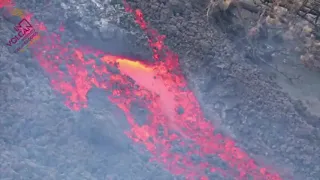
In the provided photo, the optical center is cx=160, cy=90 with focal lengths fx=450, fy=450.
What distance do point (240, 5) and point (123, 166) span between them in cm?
273

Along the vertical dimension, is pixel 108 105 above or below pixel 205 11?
below

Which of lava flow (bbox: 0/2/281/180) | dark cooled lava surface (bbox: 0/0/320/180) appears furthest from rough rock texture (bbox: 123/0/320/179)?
lava flow (bbox: 0/2/281/180)

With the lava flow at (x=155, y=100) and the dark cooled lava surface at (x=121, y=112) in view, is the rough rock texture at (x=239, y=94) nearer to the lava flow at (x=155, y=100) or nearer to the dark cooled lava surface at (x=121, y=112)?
the dark cooled lava surface at (x=121, y=112)

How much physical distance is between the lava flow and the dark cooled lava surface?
0.08m

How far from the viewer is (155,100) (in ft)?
15.3

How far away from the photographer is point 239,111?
15.5 feet

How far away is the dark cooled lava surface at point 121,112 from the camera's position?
4.02 metres

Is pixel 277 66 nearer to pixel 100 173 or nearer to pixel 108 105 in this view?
pixel 108 105

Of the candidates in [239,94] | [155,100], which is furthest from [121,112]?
[239,94]

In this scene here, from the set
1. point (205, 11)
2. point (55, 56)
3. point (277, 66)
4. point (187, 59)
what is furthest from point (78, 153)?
point (277, 66)

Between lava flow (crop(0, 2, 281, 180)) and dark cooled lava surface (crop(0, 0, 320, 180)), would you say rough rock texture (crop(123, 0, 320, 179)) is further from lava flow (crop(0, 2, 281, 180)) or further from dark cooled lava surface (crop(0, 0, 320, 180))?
lava flow (crop(0, 2, 281, 180))

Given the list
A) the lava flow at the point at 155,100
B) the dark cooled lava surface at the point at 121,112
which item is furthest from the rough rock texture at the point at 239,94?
the lava flow at the point at 155,100

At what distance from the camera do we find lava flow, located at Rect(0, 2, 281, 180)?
14.3 feet

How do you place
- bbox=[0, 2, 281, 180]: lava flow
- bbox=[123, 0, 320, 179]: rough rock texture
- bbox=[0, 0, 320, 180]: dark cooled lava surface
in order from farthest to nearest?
1. bbox=[123, 0, 320, 179]: rough rock texture
2. bbox=[0, 2, 281, 180]: lava flow
3. bbox=[0, 0, 320, 180]: dark cooled lava surface
